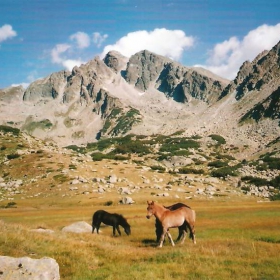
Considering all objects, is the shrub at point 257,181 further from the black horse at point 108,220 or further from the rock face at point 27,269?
the rock face at point 27,269

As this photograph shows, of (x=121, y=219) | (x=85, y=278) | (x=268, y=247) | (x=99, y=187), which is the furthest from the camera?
(x=99, y=187)

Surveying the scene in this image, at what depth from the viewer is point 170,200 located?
6869 centimetres

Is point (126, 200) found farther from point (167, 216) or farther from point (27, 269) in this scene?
point (27, 269)

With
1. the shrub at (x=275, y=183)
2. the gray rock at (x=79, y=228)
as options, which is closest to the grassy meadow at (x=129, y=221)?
the gray rock at (x=79, y=228)

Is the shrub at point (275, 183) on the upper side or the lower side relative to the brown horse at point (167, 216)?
upper

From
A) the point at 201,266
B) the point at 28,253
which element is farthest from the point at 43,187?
the point at 201,266

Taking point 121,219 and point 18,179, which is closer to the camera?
point 121,219

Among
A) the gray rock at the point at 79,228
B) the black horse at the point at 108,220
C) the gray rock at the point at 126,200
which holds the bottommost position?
the gray rock at the point at 79,228

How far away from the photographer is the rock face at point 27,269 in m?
11.6

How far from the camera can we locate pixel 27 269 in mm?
11836

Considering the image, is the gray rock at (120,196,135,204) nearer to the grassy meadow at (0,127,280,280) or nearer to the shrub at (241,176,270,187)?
the grassy meadow at (0,127,280,280)

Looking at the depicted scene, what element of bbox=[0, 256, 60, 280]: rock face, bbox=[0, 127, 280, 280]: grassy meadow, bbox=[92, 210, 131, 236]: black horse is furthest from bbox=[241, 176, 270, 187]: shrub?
bbox=[0, 256, 60, 280]: rock face

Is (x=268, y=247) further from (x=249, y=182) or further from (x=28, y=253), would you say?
(x=249, y=182)

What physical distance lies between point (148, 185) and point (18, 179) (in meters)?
36.9
